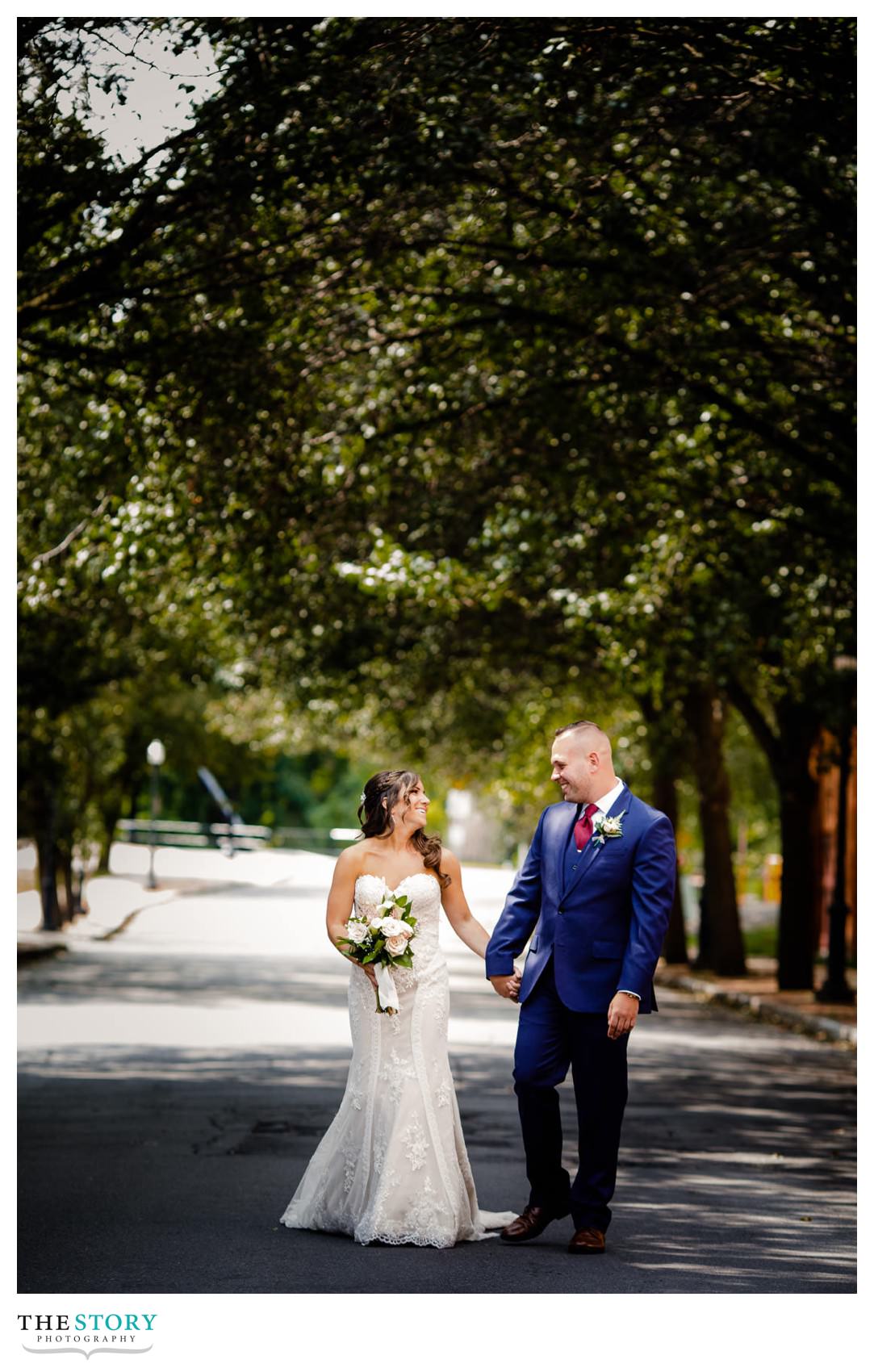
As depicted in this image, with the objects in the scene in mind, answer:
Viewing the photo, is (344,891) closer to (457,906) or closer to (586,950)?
(457,906)

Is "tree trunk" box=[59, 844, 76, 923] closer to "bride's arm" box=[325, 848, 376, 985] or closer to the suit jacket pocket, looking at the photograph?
"bride's arm" box=[325, 848, 376, 985]

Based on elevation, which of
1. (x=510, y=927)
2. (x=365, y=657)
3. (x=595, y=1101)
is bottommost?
(x=595, y=1101)

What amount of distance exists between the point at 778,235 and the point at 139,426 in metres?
4.94

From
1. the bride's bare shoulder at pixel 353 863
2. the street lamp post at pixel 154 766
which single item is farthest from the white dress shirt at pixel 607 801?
the street lamp post at pixel 154 766

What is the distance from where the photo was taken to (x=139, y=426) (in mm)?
12992

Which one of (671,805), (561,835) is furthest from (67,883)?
(561,835)

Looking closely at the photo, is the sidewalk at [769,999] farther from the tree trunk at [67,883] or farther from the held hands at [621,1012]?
the tree trunk at [67,883]

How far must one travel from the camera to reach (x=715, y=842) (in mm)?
30000

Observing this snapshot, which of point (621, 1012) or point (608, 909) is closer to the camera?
point (621, 1012)

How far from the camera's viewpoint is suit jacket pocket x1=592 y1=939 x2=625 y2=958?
743cm

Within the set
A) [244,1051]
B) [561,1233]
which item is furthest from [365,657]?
[561,1233]

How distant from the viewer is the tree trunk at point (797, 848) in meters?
25.9

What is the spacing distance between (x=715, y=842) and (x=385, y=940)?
73.8 ft
